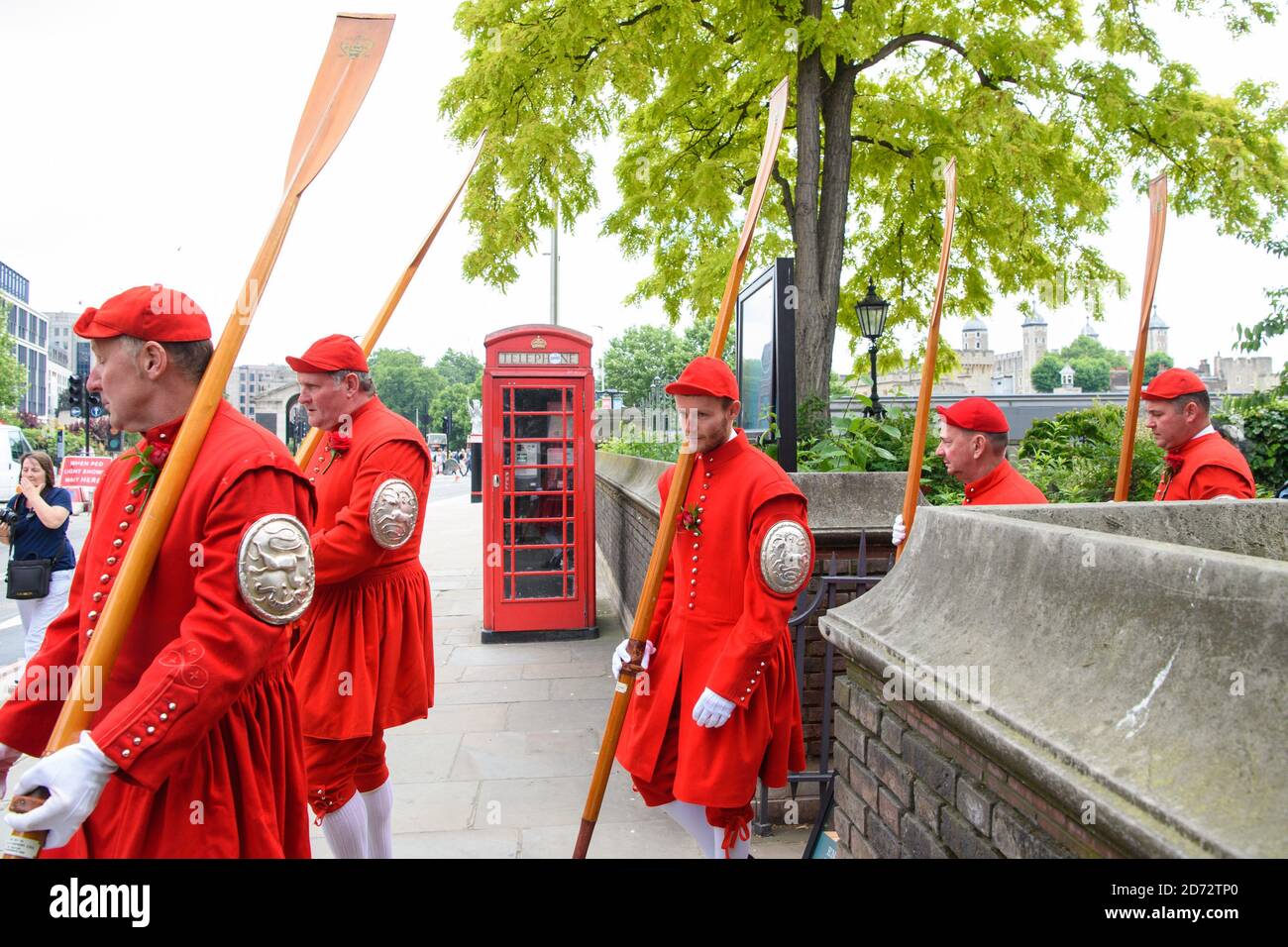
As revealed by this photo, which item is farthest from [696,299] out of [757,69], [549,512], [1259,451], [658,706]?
[658,706]

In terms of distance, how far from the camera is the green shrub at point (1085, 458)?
→ 224 inches

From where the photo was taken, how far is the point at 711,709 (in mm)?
2996

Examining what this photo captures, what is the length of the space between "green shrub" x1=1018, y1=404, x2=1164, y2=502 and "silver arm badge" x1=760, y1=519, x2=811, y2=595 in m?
3.21

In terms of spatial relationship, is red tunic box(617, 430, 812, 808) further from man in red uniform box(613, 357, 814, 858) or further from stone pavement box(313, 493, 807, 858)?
stone pavement box(313, 493, 807, 858)

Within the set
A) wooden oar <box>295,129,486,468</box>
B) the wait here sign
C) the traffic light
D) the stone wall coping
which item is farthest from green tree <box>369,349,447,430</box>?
the stone wall coping

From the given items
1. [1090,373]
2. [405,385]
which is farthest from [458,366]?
[1090,373]

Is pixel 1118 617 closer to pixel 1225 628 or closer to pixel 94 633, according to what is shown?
pixel 1225 628

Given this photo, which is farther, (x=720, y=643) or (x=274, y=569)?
(x=720, y=643)

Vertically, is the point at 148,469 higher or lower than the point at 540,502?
higher

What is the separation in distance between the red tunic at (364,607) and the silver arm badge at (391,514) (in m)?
0.03

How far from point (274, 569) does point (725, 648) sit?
1589 mm

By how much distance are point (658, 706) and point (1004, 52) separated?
903cm

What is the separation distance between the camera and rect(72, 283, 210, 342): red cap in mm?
2135

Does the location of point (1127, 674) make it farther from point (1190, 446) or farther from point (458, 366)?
point (458, 366)
